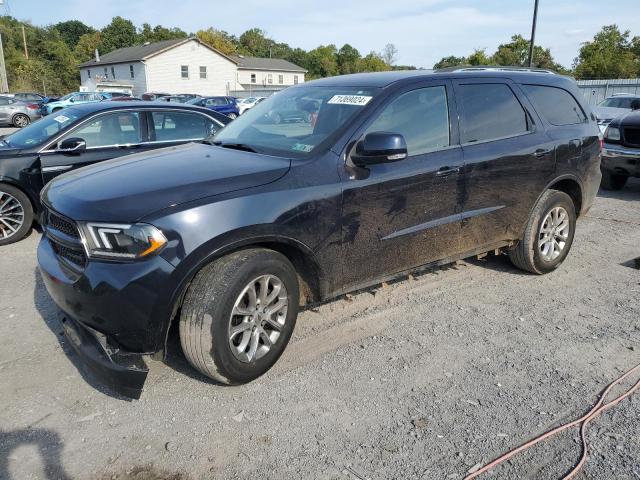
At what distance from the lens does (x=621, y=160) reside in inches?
335

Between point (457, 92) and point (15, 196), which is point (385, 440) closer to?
point (457, 92)

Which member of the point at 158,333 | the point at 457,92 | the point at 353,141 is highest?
the point at 457,92

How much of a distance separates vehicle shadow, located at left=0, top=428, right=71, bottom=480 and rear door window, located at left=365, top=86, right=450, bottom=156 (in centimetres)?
264

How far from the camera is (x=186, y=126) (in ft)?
22.0

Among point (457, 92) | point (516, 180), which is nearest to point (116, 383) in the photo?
point (457, 92)

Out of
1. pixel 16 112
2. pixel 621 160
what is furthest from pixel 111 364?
pixel 16 112

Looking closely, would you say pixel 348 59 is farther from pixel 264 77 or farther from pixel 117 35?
pixel 117 35

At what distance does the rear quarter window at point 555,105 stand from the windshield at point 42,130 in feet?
16.9

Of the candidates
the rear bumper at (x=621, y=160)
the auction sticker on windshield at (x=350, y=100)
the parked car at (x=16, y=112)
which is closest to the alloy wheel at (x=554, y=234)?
the auction sticker on windshield at (x=350, y=100)

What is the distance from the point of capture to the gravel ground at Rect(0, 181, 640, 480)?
2545 mm

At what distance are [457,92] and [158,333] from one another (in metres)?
2.88

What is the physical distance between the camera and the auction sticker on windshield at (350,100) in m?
3.65

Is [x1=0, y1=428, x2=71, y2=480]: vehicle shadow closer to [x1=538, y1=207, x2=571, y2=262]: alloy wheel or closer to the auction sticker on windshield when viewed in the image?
the auction sticker on windshield

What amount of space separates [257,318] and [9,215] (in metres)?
4.37
